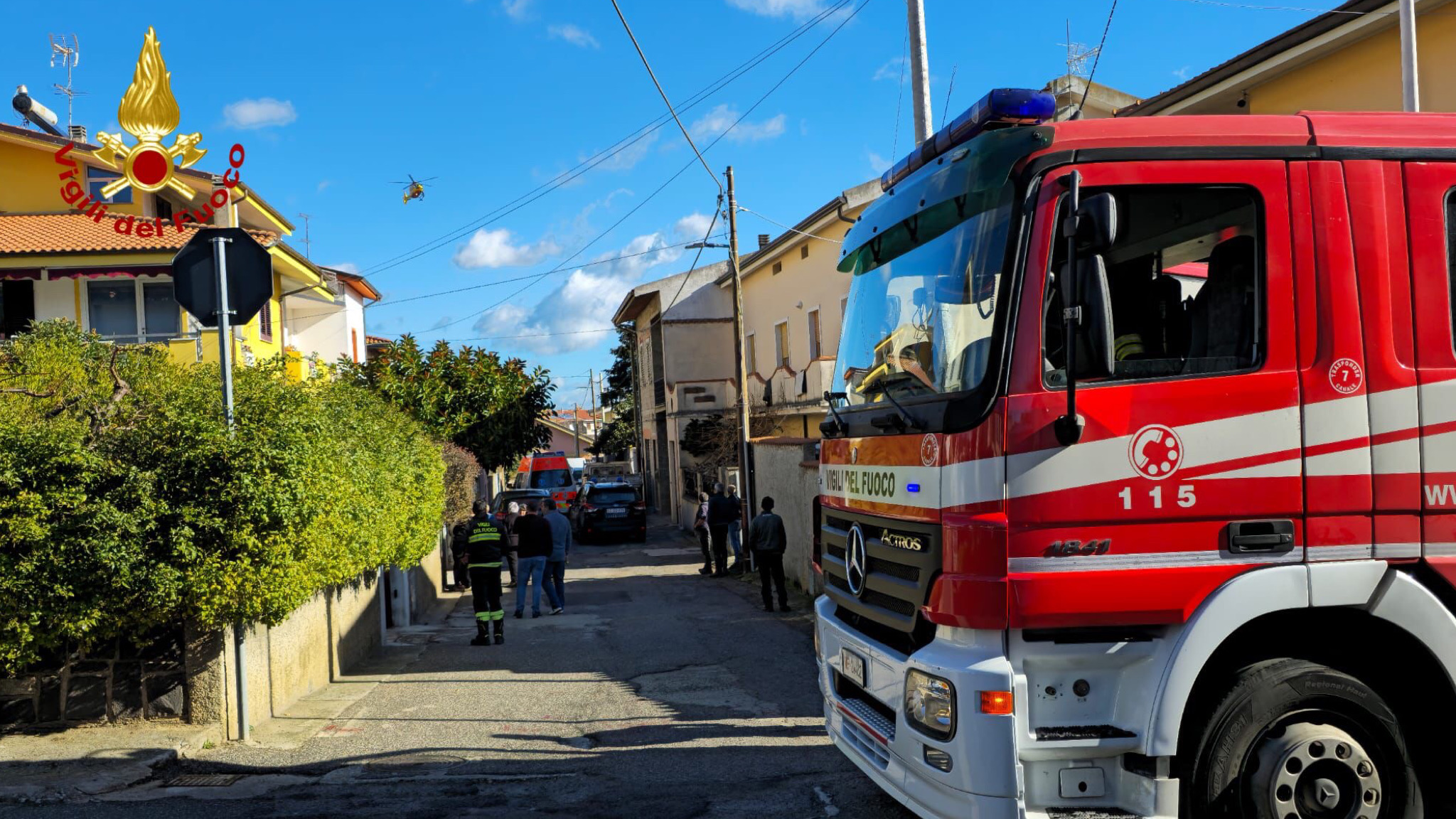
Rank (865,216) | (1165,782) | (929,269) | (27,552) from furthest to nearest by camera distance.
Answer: (27,552) < (865,216) < (929,269) < (1165,782)

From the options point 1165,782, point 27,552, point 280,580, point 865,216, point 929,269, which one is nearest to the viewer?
point 1165,782

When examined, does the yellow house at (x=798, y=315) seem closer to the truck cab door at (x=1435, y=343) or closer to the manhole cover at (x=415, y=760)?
the manhole cover at (x=415, y=760)

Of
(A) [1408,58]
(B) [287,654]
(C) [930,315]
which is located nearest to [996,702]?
(C) [930,315]

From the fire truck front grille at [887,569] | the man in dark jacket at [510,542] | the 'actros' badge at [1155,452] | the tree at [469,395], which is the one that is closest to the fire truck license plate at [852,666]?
the fire truck front grille at [887,569]

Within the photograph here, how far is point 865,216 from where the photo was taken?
5953mm

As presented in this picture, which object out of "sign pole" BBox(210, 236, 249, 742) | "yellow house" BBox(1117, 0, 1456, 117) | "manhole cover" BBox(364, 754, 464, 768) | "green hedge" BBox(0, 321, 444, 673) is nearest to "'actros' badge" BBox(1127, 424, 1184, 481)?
"manhole cover" BBox(364, 754, 464, 768)

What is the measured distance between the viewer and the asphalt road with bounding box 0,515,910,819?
6.48 metres

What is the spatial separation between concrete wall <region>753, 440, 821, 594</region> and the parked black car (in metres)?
12.6

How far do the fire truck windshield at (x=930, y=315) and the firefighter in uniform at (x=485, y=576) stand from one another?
8.44m

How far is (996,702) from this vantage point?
4.30m

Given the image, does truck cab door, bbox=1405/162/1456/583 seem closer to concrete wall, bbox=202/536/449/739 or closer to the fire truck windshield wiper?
the fire truck windshield wiper

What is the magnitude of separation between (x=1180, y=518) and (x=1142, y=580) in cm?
28

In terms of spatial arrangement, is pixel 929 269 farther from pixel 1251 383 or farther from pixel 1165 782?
pixel 1165 782

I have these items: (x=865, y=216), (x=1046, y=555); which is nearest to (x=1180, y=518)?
(x=1046, y=555)
